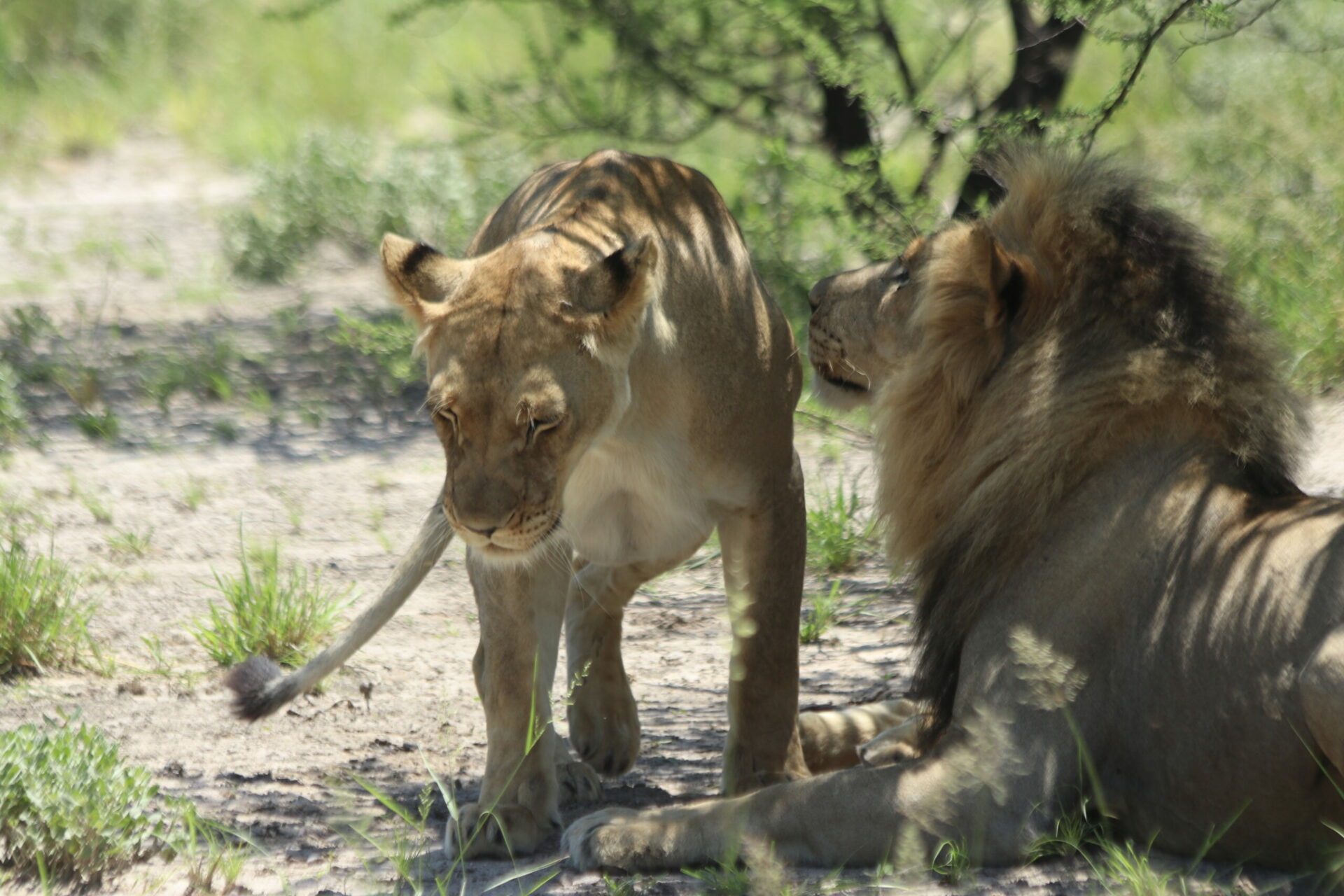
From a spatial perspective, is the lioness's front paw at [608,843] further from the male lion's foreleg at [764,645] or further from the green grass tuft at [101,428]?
the green grass tuft at [101,428]

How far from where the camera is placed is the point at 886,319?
3.25 metres

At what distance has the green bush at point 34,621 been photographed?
3818 mm

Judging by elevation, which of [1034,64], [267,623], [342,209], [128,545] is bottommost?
[267,623]

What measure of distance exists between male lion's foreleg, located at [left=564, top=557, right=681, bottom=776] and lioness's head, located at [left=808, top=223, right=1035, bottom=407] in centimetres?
58

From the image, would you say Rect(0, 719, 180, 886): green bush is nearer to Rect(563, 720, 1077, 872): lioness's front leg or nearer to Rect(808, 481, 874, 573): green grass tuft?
Rect(563, 720, 1077, 872): lioness's front leg

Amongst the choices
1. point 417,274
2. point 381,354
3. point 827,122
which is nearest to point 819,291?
point 417,274

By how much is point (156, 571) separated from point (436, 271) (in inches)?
81.2

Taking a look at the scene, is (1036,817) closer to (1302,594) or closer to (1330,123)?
(1302,594)

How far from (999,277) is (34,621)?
2.46 m

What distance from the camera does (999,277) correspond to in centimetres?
285

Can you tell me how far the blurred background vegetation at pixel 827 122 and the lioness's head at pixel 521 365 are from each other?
1.15m

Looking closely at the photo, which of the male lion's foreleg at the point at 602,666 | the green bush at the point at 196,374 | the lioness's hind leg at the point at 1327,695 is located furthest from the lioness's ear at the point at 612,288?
the green bush at the point at 196,374

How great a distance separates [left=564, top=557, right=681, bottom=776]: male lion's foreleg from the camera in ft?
11.4

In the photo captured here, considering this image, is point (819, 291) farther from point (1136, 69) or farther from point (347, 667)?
point (347, 667)
